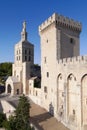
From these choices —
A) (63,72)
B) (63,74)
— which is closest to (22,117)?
(63,74)

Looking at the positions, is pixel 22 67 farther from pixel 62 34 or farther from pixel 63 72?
pixel 63 72

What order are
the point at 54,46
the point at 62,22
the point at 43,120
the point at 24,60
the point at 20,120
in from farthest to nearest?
1. the point at 24,60
2. the point at 62,22
3. the point at 54,46
4. the point at 43,120
5. the point at 20,120

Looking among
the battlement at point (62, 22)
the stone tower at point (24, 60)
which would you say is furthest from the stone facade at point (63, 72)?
the stone tower at point (24, 60)

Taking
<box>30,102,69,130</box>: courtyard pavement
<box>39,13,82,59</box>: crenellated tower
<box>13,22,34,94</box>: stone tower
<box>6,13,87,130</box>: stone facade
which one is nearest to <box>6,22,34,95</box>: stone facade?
<box>13,22,34,94</box>: stone tower

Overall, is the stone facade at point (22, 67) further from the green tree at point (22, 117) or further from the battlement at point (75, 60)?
the green tree at point (22, 117)

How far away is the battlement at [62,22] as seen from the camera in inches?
1302

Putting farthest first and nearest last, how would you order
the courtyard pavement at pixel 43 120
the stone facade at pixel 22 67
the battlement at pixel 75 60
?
the stone facade at pixel 22 67, the courtyard pavement at pixel 43 120, the battlement at pixel 75 60

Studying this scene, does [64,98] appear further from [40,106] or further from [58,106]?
[40,106]

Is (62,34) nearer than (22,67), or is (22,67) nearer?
(62,34)

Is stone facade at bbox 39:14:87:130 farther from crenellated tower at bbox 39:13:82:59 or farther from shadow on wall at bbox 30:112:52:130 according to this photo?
shadow on wall at bbox 30:112:52:130

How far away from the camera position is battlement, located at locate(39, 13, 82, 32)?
108 ft

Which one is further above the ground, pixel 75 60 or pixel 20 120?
pixel 75 60

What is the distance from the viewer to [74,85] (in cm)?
2842

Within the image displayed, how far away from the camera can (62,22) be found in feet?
110
